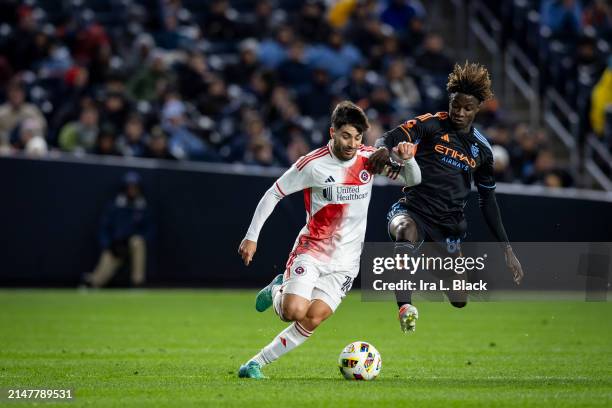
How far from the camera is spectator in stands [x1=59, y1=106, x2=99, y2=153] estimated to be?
19.5m

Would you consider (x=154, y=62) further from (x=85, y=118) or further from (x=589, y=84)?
(x=589, y=84)

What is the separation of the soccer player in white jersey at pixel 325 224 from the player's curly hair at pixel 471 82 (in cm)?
103

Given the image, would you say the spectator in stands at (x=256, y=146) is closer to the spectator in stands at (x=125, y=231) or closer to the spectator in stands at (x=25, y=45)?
the spectator in stands at (x=125, y=231)

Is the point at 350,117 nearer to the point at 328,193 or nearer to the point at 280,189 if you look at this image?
the point at 328,193

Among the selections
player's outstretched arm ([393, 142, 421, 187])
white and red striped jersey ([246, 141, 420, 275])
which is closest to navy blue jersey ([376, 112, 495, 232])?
player's outstretched arm ([393, 142, 421, 187])

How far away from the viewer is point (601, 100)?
21.5m

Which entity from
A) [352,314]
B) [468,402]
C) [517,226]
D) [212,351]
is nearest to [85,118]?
[352,314]

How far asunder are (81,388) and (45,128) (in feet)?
38.2

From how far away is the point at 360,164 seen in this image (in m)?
9.59

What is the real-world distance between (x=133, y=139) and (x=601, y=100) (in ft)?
27.4

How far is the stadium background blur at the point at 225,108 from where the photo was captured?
760 inches

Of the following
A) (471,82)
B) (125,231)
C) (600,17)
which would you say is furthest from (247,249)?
(600,17)

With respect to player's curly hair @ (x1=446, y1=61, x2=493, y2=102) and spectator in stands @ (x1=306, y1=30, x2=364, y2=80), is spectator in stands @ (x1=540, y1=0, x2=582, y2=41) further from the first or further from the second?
player's curly hair @ (x1=446, y1=61, x2=493, y2=102)

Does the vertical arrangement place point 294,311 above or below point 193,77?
below
